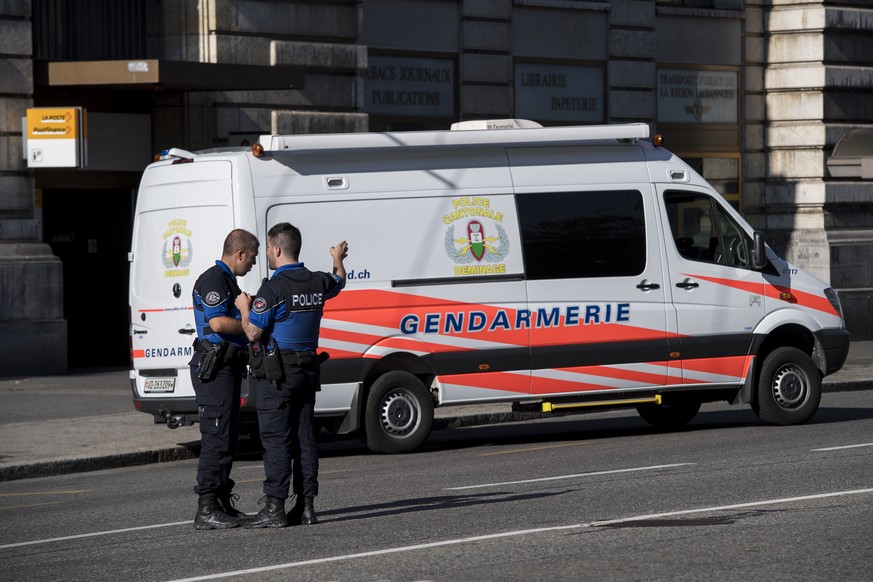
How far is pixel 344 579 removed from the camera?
6957mm

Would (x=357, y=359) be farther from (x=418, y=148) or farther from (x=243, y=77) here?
(x=243, y=77)

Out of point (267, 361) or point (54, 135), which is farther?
point (54, 135)

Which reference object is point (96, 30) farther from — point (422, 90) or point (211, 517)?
point (211, 517)

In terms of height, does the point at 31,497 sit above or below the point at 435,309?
below

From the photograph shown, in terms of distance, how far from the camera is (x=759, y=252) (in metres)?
13.7

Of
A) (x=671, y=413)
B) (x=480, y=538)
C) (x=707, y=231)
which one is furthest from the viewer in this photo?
(x=671, y=413)

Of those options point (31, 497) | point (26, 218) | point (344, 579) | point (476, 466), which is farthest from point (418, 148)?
point (26, 218)

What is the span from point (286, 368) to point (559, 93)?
51.9ft

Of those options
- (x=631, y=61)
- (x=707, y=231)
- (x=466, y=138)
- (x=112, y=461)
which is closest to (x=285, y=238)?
(x=466, y=138)

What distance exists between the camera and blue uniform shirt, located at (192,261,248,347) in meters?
8.73

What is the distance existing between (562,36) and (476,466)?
43.6 ft

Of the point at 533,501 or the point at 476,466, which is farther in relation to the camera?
the point at 476,466

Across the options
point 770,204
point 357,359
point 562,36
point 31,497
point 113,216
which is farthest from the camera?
point 770,204

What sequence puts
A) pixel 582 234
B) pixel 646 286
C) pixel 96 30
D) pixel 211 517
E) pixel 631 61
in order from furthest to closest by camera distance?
pixel 631 61 < pixel 96 30 < pixel 646 286 < pixel 582 234 < pixel 211 517
